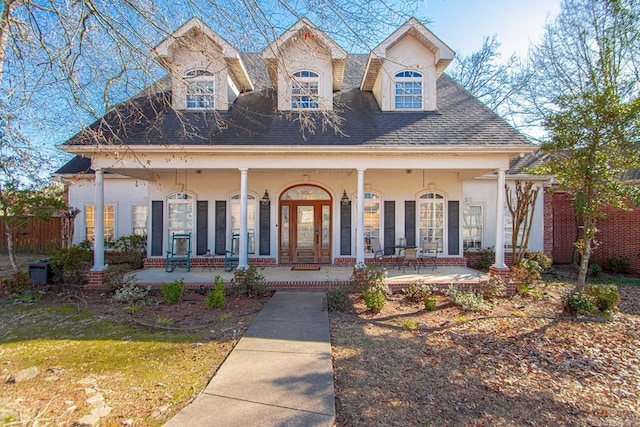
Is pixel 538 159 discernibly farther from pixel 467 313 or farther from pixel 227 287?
→ pixel 227 287

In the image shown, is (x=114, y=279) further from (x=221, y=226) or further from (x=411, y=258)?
(x=411, y=258)

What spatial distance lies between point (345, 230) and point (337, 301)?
14.9 feet

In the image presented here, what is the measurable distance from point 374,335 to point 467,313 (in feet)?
8.14

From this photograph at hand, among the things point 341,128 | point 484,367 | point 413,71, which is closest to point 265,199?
point 341,128

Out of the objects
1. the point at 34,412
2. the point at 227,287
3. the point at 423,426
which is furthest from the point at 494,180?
the point at 34,412

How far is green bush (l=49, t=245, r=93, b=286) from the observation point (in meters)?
8.55

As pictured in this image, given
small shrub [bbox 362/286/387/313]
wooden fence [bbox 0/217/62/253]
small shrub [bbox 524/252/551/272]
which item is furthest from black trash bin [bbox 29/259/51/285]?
small shrub [bbox 524/252/551/272]

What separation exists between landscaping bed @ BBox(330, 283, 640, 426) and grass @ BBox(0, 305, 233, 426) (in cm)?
177

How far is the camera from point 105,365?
4.10m

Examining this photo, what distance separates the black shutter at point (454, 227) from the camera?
1097cm

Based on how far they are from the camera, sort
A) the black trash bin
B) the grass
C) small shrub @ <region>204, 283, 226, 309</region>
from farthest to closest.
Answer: the black trash bin
small shrub @ <region>204, 283, 226, 309</region>
the grass

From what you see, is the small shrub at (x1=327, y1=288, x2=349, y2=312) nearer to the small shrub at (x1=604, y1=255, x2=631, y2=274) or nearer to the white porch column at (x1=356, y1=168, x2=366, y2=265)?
the white porch column at (x1=356, y1=168, x2=366, y2=265)

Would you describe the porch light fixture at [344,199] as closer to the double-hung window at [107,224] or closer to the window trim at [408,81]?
the window trim at [408,81]

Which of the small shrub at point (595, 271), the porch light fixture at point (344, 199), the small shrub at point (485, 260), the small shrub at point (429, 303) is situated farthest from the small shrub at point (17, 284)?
the small shrub at point (595, 271)
